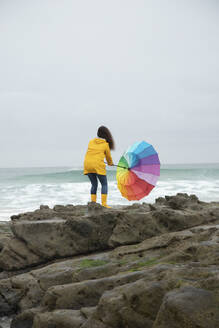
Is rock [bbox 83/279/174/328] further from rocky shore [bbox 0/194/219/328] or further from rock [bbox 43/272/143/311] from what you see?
rock [bbox 43/272/143/311]

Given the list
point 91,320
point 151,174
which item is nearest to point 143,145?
point 151,174

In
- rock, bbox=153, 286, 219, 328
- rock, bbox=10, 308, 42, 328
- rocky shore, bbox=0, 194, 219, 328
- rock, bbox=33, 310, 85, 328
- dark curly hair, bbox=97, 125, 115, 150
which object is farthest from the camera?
dark curly hair, bbox=97, 125, 115, 150

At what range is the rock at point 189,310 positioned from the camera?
83.0 inches

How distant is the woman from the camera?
6824 millimetres

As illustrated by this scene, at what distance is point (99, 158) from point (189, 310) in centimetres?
485

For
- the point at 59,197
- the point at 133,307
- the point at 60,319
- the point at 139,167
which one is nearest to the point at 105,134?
the point at 139,167

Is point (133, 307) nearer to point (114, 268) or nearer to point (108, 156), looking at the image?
point (114, 268)

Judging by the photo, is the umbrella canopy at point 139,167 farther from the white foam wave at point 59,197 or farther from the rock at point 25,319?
the white foam wave at point 59,197

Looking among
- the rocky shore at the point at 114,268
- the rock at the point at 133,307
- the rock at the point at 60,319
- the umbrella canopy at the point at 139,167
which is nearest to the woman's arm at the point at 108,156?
the umbrella canopy at the point at 139,167

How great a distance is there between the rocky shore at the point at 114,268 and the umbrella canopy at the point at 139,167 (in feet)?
3.34

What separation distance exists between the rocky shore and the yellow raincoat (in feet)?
3.06

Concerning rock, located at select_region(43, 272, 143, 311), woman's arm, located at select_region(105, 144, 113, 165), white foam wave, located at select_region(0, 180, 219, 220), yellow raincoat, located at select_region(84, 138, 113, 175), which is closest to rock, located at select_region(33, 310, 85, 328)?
rock, located at select_region(43, 272, 143, 311)

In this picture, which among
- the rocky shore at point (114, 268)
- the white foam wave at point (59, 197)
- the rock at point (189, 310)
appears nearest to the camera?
the rock at point (189, 310)

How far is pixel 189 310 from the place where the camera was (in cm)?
214
